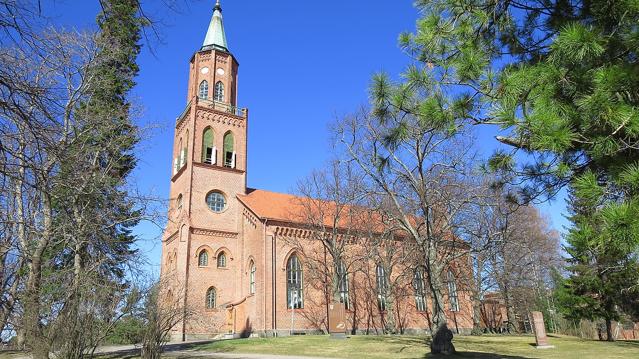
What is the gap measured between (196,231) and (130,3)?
89.6ft

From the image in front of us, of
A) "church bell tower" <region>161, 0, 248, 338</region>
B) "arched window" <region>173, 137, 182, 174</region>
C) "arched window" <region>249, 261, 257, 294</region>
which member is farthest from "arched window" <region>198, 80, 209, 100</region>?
"arched window" <region>249, 261, 257, 294</region>

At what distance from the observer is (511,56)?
6.57 m

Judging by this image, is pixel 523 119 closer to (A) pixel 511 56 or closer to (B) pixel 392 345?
(A) pixel 511 56

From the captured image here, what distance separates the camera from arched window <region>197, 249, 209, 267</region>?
30.2 meters

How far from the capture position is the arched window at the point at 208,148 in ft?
109

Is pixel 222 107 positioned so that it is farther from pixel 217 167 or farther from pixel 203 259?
pixel 203 259

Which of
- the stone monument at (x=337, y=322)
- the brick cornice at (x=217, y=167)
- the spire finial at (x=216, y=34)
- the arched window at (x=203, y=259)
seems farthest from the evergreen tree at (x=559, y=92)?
the spire finial at (x=216, y=34)

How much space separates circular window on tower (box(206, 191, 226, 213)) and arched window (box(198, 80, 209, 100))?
7838 mm

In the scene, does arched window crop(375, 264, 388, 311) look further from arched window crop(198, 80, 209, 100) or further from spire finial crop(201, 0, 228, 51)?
spire finial crop(201, 0, 228, 51)

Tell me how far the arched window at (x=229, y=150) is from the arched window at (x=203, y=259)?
263 inches

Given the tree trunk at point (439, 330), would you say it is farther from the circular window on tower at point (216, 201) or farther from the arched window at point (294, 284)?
the circular window on tower at point (216, 201)

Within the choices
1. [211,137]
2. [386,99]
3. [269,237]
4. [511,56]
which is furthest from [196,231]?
[511,56]

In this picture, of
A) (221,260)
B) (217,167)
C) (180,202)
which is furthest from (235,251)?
(217,167)

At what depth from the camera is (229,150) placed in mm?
34500
